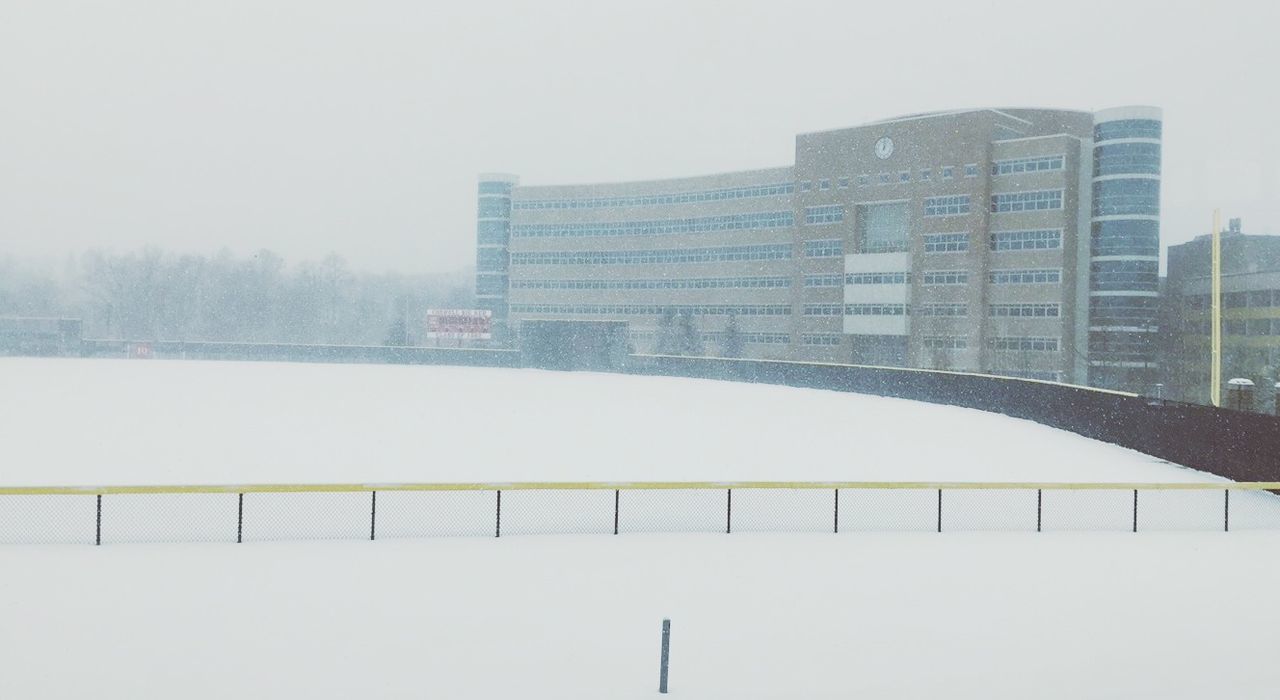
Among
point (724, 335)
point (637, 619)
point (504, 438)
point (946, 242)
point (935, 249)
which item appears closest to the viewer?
point (637, 619)

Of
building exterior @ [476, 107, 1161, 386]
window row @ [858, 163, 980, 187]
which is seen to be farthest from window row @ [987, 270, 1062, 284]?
window row @ [858, 163, 980, 187]

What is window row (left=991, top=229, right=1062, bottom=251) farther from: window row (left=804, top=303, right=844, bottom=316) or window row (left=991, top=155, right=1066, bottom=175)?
window row (left=804, top=303, right=844, bottom=316)

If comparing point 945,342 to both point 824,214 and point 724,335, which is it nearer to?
point 824,214

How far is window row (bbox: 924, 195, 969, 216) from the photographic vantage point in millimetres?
86500

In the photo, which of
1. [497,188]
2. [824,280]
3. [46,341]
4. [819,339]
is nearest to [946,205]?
[824,280]

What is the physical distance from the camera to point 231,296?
18612cm

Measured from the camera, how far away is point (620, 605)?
1335 cm

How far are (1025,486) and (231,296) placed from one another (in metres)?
186

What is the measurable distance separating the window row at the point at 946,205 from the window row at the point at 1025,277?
575cm

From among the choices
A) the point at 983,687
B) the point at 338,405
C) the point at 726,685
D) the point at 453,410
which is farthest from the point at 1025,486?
the point at 338,405

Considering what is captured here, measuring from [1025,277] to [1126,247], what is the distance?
8.42 m

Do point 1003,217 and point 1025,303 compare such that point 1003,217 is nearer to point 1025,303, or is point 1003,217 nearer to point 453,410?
point 1025,303

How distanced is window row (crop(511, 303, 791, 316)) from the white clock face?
1577cm

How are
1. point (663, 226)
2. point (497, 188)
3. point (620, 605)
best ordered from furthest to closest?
point (497, 188) → point (663, 226) → point (620, 605)
